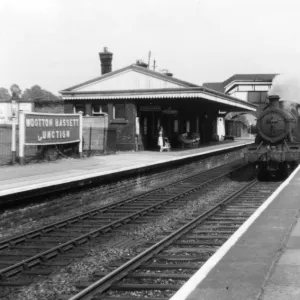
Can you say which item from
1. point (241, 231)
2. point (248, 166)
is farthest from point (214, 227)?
point (248, 166)

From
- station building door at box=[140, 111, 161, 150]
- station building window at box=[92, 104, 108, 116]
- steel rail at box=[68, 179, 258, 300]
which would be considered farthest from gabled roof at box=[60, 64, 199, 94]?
steel rail at box=[68, 179, 258, 300]

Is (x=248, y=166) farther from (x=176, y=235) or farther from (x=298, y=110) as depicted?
(x=176, y=235)

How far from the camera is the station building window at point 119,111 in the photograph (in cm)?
2493

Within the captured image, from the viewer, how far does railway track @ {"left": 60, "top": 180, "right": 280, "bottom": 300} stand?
5.88 metres

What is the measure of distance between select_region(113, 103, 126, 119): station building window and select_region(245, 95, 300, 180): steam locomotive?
953 cm

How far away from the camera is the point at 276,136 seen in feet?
53.1

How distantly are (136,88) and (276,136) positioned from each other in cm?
1027

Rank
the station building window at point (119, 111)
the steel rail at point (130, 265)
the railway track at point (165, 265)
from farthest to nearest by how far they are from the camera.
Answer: the station building window at point (119, 111) < the railway track at point (165, 265) < the steel rail at point (130, 265)

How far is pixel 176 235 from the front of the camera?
8820 millimetres

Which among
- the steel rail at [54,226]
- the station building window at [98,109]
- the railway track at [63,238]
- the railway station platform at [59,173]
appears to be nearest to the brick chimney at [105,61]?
the station building window at [98,109]

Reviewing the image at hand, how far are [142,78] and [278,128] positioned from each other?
1030 centimetres

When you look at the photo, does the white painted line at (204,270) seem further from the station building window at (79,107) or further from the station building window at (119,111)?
the station building window at (79,107)

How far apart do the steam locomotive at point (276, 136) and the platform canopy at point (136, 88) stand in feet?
22.4

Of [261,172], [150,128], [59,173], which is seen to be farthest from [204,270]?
[150,128]
